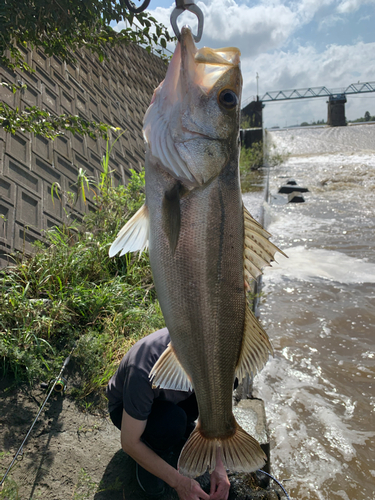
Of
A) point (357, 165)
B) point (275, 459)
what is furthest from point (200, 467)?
point (357, 165)

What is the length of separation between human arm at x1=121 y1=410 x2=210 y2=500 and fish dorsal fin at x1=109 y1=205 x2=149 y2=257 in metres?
1.24

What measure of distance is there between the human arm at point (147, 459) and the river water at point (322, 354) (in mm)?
1472

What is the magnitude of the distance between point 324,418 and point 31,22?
14.7ft

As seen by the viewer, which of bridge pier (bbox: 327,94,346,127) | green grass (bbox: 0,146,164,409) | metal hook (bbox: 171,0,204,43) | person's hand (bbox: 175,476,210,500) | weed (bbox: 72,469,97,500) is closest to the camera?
metal hook (bbox: 171,0,204,43)

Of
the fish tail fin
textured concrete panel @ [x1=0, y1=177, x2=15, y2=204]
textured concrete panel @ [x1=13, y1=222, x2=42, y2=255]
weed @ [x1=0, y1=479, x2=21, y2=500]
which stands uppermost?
textured concrete panel @ [x1=0, y1=177, x2=15, y2=204]

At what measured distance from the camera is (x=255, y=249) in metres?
1.71

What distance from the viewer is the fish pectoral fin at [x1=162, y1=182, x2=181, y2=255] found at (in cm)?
151

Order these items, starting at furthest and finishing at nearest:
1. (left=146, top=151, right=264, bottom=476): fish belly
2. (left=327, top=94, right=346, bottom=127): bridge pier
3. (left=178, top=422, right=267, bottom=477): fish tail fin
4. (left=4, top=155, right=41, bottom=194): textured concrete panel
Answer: (left=327, top=94, right=346, bottom=127): bridge pier, (left=4, top=155, right=41, bottom=194): textured concrete panel, (left=178, top=422, right=267, bottom=477): fish tail fin, (left=146, top=151, right=264, bottom=476): fish belly

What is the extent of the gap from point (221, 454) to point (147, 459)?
27.6 inches

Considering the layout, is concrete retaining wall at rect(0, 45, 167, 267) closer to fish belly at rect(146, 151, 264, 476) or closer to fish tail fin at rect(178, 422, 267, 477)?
fish belly at rect(146, 151, 264, 476)

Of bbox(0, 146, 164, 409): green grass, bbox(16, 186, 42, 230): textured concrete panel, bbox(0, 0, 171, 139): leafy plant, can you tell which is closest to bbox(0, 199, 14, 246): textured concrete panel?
bbox(16, 186, 42, 230): textured concrete panel

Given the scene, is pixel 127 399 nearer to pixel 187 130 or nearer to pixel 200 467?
pixel 200 467

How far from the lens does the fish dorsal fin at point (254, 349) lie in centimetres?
179

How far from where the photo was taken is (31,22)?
2.35 metres
